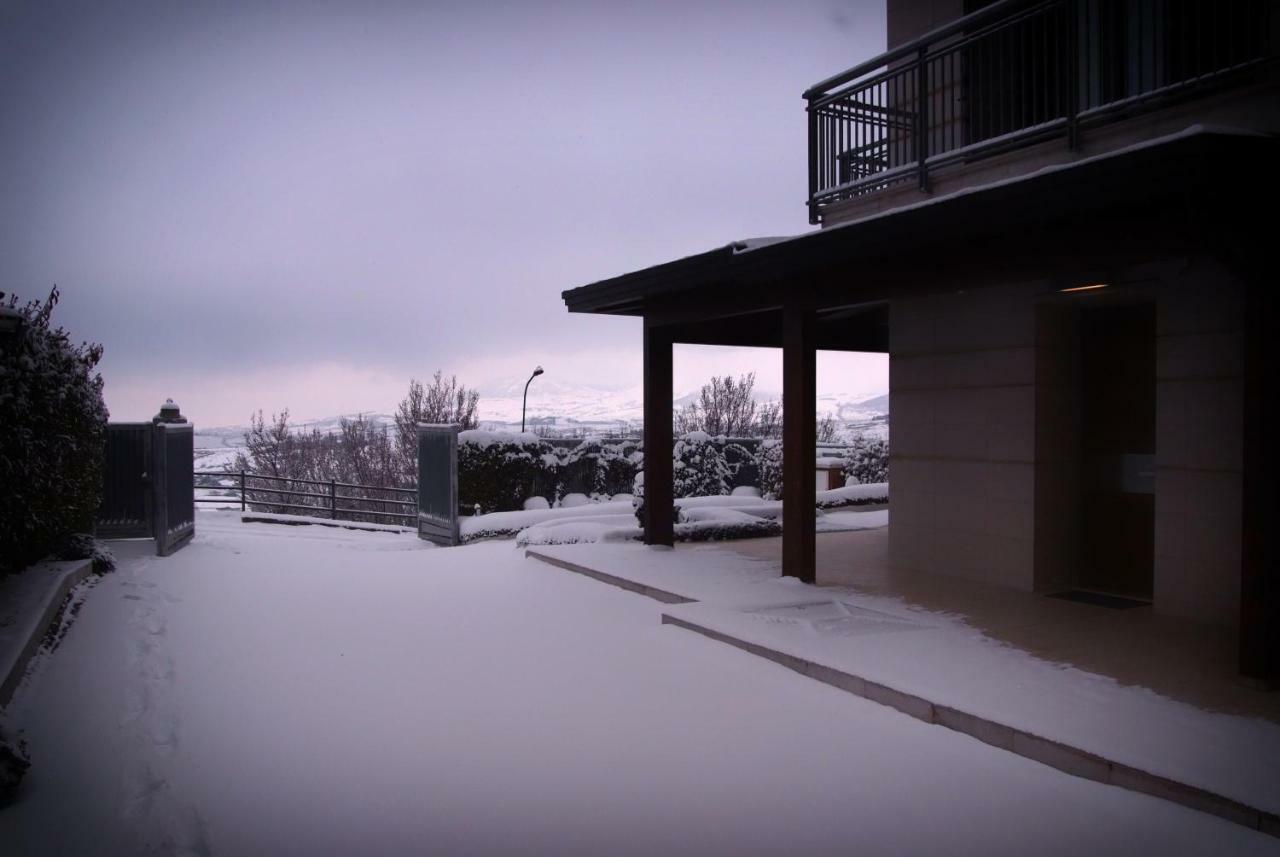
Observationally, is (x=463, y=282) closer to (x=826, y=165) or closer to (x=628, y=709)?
(x=826, y=165)

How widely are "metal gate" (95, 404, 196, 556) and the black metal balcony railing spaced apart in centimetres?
842

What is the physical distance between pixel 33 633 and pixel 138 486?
557 cm

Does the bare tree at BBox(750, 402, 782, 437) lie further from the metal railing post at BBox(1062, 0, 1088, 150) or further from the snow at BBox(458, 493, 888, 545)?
the metal railing post at BBox(1062, 0, 1088, 150)

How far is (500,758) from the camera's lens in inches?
149

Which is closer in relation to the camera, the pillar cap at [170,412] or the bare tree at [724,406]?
the pillar cap at [170,412]

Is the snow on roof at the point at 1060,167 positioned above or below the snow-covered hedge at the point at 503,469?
above

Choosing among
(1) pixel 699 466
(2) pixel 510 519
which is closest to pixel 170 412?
(2) pixel 510 519

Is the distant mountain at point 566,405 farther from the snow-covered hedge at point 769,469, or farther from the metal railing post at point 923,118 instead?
the metal railing post at point 923,118

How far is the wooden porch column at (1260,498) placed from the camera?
425 cm

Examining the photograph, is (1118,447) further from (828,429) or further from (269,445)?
(269,445)

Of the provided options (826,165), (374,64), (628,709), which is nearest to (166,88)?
(374,64)

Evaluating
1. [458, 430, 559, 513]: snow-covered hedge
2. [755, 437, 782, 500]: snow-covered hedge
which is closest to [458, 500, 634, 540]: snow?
[458, 430, 559, 513]: snow-covered hedge

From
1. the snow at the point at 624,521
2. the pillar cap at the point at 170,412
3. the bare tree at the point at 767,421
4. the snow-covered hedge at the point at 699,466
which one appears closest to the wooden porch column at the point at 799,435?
the snow at the point at 624,521

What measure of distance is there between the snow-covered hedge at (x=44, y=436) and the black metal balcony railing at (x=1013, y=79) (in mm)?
7557
